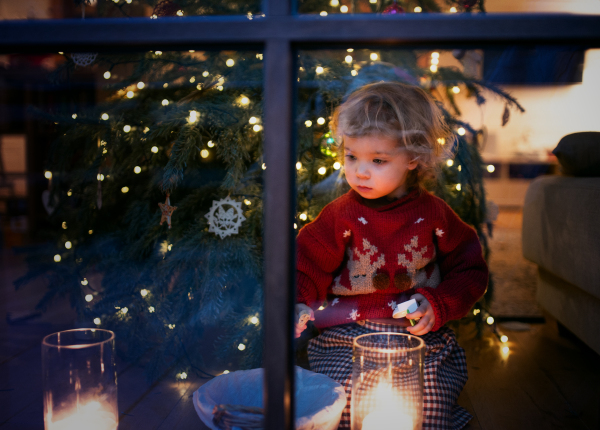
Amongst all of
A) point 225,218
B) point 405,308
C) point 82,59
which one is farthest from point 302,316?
point 82,59

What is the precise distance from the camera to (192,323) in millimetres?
1199

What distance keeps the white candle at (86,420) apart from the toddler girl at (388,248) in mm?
→ 426

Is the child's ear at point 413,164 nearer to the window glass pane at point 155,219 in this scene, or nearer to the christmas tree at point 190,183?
the christmas tree at point 190,183

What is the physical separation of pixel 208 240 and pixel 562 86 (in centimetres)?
85

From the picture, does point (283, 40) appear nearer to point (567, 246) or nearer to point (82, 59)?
point (82, 59)

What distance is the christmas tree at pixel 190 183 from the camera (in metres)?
1.14

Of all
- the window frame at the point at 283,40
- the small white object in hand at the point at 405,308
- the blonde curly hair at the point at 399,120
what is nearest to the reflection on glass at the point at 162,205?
the blonde curly hair at the point at 399,120

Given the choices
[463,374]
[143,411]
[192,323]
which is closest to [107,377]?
[143,411]

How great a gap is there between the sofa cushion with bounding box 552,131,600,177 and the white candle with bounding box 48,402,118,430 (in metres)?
1.14

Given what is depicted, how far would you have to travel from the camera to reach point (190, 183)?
122cm

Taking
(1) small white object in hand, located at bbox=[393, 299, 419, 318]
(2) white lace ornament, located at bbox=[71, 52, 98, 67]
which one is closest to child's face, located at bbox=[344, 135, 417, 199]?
(1) small white object in hand, located at bbox=[393, 299, 419, 318]

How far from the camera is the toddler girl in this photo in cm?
100

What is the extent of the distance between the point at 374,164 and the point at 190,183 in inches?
19.4

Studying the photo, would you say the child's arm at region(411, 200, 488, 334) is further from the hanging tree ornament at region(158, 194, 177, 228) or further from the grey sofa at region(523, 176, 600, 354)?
the hanging tree ornament at region(158, 194, 177, 228)
